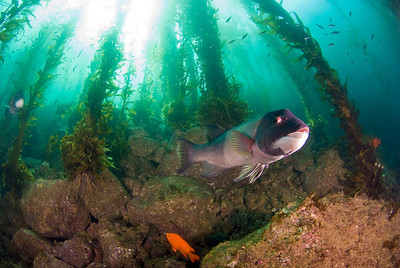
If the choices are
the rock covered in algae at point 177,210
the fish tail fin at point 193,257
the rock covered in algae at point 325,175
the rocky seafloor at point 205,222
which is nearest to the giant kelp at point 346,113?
the rock covered in algae at point 325,175

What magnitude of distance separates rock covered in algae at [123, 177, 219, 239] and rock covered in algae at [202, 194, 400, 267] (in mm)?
2012

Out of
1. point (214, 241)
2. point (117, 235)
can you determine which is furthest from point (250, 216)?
point (117, 235)

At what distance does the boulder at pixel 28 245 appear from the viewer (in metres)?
3.75

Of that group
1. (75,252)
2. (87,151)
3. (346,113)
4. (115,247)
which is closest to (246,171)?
(115,247)

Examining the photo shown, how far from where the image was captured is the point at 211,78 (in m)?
8.95

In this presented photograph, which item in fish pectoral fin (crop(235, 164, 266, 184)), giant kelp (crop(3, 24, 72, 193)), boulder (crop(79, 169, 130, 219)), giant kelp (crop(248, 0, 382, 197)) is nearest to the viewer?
fish pectoral fin (crop(235, 164, 266, 184))

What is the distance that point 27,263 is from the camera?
3822mm

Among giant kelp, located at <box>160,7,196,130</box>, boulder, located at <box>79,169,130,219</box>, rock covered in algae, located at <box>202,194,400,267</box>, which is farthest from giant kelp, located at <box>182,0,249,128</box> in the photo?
rock covered in algae, located at <box>202,194,400,267</box>

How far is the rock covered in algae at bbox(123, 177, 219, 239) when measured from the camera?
3912mm

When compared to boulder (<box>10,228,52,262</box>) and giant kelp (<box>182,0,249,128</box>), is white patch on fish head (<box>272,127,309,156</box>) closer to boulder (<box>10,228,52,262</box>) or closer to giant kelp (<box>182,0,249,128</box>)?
boulder (<box>10,228,52,262</box>)

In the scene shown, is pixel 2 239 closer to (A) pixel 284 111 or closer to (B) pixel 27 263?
(B) pixel 27 263

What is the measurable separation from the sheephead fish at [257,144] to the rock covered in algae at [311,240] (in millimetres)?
512

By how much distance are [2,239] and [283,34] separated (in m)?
10.6

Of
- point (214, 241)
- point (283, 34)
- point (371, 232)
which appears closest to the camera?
point (371, 232)
